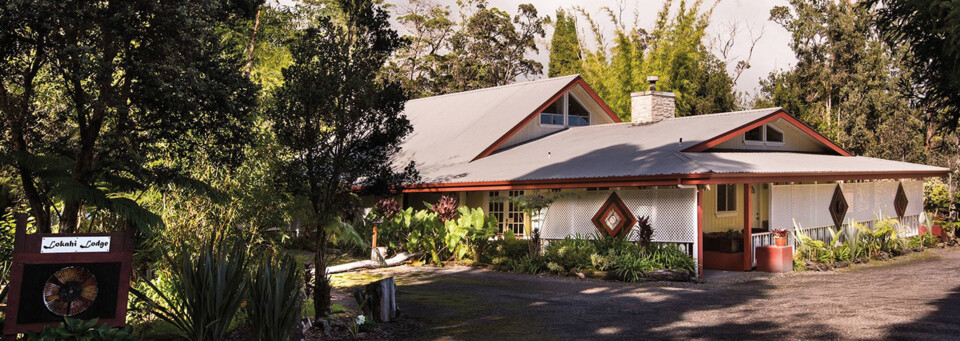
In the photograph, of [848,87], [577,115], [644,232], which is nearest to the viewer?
[644,232]

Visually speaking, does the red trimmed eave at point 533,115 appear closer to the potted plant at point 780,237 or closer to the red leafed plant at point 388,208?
the red leafed plant at point 388,208

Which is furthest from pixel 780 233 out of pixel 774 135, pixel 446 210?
pixel 446 210

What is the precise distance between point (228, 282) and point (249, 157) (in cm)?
420

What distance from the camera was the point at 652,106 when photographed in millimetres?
23359

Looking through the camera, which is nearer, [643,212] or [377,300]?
[377,300]

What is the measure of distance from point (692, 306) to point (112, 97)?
342 inches

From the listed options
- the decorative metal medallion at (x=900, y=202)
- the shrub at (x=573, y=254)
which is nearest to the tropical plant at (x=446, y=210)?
the shrub at (x=573, y=254)

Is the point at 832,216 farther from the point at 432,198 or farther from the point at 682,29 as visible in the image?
the point at 682,29

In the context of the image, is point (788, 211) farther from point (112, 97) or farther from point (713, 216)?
point (112, 97)

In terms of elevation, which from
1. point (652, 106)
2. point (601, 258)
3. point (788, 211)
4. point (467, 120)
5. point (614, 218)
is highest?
point (652, 106)

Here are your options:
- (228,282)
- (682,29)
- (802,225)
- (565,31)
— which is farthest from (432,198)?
(565,31)

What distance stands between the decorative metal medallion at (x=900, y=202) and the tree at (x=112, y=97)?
2014cm

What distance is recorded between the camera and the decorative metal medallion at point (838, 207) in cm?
2042

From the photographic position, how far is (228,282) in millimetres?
8430
